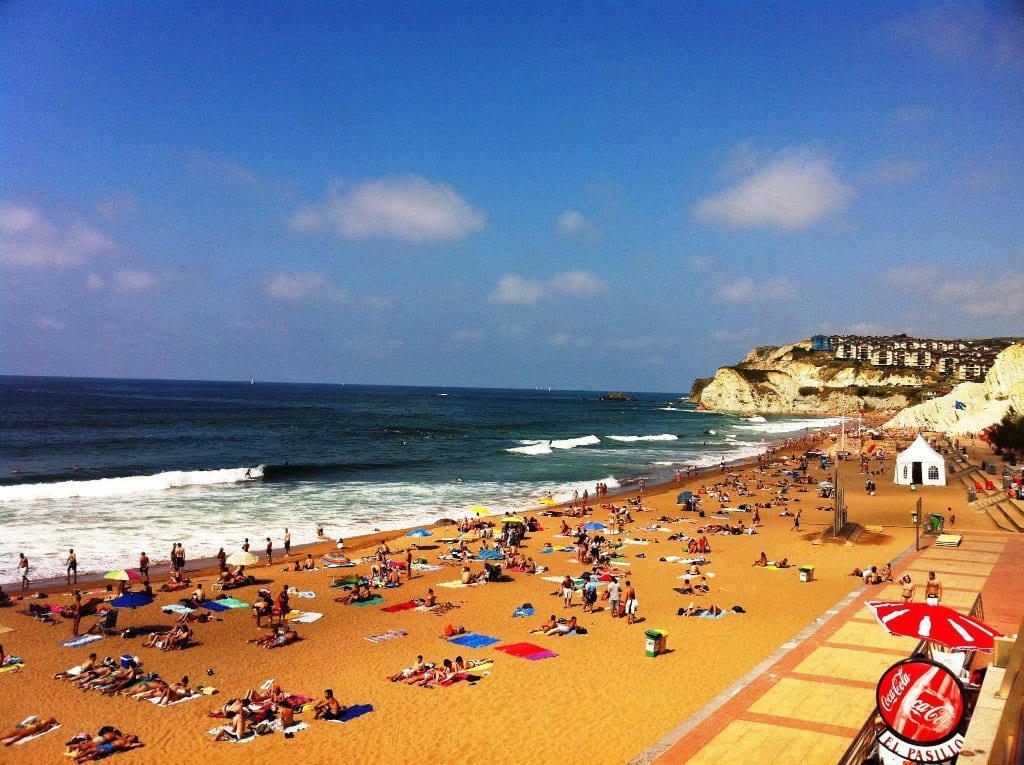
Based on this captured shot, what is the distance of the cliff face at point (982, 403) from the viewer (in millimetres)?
70625

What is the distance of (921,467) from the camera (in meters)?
43.9

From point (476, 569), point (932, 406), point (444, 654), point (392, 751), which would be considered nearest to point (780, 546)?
point (476, 569)

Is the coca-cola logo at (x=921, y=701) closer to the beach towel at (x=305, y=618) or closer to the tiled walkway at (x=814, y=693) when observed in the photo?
the tiled walkway at (x=814, y=693)

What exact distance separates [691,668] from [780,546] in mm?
15309

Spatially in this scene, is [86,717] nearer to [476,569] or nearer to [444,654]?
[444,654]

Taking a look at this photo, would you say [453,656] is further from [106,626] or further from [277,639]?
[106,626]

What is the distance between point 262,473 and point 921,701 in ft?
167

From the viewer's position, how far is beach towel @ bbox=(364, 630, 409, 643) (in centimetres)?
1745

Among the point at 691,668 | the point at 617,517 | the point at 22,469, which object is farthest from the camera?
the point at 22,469

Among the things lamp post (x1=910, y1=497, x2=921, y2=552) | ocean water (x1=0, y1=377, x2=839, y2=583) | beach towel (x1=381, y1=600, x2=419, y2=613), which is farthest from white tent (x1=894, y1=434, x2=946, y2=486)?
beach towel (x1=381, y1=600, x2=419, y2=613)

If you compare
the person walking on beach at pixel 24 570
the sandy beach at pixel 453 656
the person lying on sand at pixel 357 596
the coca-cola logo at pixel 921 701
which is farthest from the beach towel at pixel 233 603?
the coca-cola logo at pixel 921 701

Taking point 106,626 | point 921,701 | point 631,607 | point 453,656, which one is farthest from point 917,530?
point 106,626

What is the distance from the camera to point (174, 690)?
13.7 metres

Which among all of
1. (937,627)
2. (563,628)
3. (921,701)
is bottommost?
(563,628)
